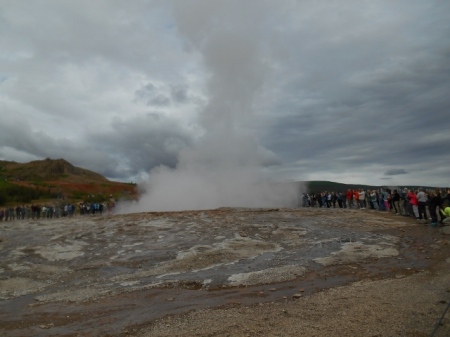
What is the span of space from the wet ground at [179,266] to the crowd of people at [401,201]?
2.97 feet

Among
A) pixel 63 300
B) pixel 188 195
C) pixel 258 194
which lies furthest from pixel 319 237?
pixel 258 194

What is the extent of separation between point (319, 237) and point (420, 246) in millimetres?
3532

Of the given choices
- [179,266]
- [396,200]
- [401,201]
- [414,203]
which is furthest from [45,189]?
[414,203]

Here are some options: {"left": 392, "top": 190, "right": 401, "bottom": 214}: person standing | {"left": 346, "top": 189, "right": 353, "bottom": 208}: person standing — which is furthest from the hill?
{"left": 392, "top": 190, "right": 401, "bottom": 214}: person standing

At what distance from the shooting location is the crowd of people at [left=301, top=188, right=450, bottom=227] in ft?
48.2

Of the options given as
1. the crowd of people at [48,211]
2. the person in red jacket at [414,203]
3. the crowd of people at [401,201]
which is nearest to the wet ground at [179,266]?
the person in red jacket at [414,203]

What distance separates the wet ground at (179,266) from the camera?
639 centimetres

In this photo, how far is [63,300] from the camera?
23.6 feet

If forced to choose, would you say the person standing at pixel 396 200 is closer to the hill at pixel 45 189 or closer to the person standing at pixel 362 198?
the person standing at pixel 362 198

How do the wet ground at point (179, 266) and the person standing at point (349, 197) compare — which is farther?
the person standing at point (349, 197)

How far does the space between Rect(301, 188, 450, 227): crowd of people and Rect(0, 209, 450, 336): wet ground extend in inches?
35.6

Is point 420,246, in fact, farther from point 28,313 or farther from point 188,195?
point 188,195

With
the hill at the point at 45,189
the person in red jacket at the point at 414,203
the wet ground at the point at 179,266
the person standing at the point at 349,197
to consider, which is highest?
the hill at the point at 45,189

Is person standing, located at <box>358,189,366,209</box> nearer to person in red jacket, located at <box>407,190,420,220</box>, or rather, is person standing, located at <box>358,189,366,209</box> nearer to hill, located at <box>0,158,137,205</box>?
person in red jacket, located at <box>407,190,420,220</box>
